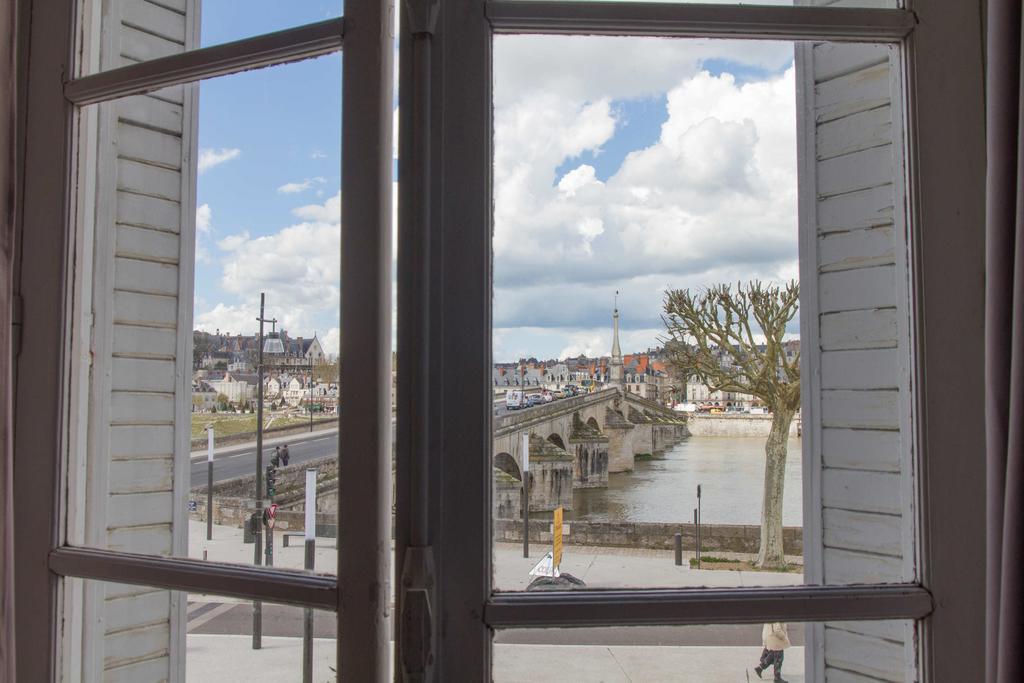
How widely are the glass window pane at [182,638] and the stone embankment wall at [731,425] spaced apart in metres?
0.56

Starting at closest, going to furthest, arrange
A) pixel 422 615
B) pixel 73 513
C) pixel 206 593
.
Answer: pixel 422 615 < pixel 206 593 < pixel 73 513

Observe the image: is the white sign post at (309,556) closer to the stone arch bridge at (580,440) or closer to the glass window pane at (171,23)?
the stone arch bridge at (580,440)

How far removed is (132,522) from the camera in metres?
1.18

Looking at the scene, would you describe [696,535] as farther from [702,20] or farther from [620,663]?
[702,20]

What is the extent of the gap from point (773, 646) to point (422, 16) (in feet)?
3.14


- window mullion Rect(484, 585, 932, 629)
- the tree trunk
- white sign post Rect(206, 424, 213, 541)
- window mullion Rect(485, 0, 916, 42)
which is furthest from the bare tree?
white sign post Rect(206, 424, 213, 541)

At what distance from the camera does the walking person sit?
0.94 m

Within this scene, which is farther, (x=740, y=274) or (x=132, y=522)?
(x=132, y=522)

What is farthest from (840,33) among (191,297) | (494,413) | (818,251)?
(191,297)

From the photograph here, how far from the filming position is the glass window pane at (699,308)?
0.94 meters

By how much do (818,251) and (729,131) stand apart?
22 cm

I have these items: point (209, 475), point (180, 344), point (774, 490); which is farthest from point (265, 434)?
point (774, 490)

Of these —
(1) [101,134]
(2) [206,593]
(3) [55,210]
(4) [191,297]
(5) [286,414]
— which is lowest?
(2) [206,593]

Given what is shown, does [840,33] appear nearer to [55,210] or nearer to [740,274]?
[740,274]
